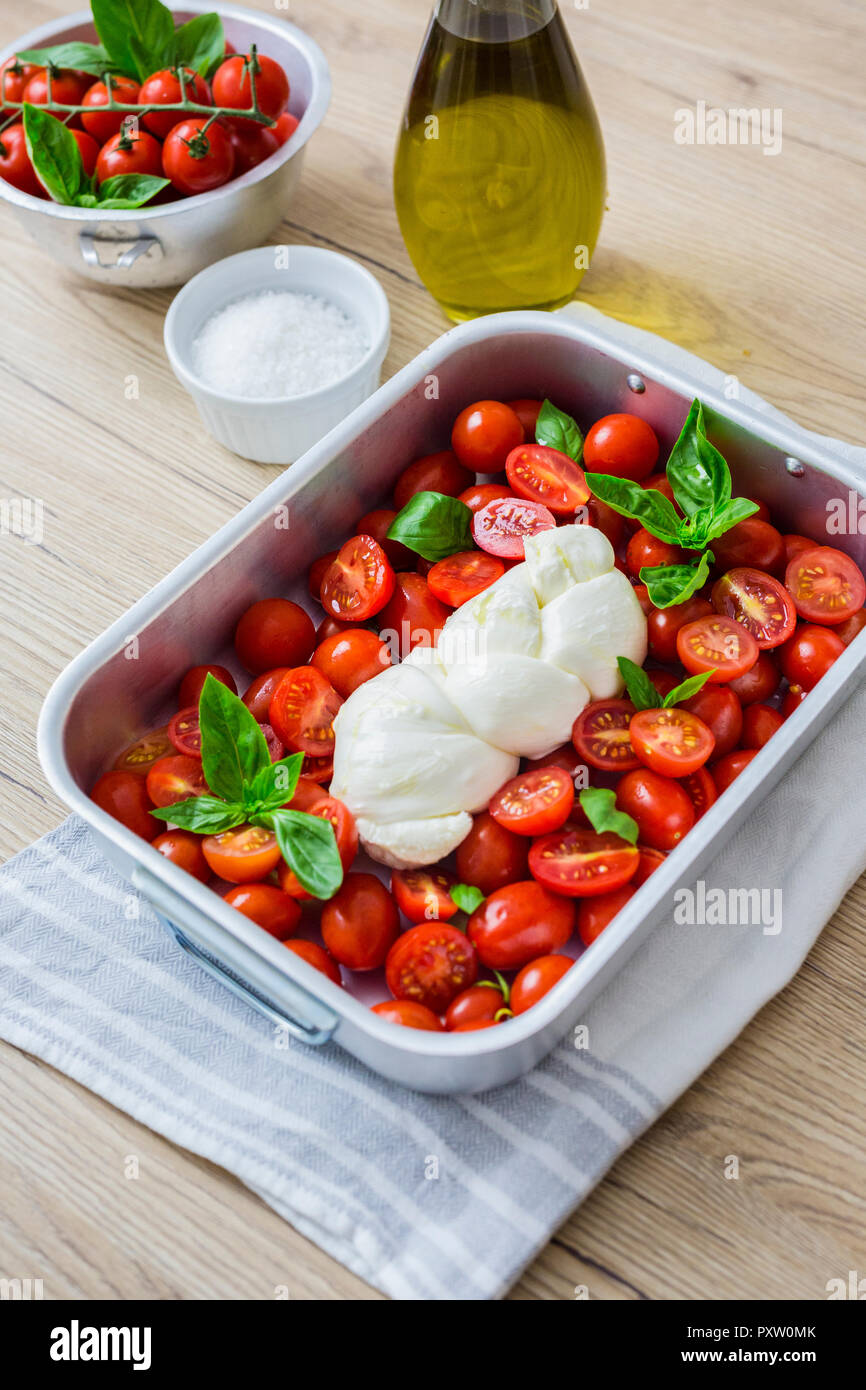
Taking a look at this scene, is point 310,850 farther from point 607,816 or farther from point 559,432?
point 559,432

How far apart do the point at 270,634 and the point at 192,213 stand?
16.6 inches

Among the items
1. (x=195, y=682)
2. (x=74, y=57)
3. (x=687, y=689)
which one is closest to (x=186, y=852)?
(x=195, y=682)

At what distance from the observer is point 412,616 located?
0.92 m

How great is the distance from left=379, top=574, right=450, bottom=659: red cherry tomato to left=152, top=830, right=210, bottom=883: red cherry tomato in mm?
217

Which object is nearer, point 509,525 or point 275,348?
point 509,525

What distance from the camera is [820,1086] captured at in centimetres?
80

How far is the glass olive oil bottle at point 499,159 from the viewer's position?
963 mm

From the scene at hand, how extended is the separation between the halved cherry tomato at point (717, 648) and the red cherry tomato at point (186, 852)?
0.36m

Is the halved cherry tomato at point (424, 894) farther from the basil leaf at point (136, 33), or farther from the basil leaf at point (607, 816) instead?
the basil leaf at point (136, 33)

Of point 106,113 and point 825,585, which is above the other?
point 106,113

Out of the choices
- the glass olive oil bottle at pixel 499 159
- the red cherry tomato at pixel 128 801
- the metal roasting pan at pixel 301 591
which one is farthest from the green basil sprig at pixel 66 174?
the red cherry tomato at pixel 128 801

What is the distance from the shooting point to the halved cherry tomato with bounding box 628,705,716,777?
80cm

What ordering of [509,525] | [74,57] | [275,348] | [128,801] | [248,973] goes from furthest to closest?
[74,57]
[275,348]
[509,525]
[128,801]
[248,973]

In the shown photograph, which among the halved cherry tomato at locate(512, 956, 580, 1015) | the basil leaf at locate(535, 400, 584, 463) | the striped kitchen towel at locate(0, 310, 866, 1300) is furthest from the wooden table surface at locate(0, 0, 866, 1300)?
the basil leaf at locate(535, 400, 584, 463)
